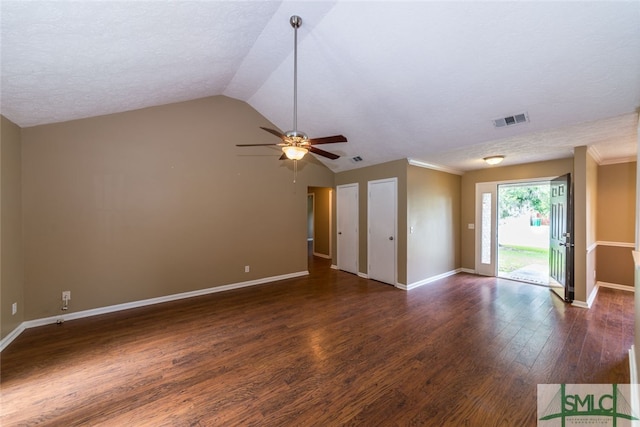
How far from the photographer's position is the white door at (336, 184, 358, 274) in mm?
5668

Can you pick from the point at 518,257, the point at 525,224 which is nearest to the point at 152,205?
the point at 518,257

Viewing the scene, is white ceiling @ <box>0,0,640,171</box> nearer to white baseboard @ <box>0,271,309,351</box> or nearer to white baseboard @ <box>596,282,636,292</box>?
white baseboard @ <box>596,282,636,292</box>

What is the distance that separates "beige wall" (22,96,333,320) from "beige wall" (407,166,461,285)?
252 centimetres

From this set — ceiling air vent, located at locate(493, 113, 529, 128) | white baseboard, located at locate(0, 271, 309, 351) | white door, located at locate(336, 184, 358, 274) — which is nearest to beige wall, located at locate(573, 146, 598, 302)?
ceiling air vent, located at locate(493, 113, 529, 128)

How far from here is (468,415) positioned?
1.73 metres

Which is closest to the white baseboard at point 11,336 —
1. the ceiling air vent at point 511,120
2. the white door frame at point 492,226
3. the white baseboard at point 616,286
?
the ceiling air vent at point 511,120

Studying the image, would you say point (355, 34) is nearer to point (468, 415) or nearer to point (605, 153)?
point (468, 415)

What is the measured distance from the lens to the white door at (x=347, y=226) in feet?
18.6

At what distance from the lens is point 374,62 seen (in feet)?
9.14

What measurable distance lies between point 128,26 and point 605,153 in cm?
669

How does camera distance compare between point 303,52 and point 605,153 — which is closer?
point 303,52

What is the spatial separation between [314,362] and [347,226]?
3790 millimetres

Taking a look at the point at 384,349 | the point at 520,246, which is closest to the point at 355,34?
the point at 384,349

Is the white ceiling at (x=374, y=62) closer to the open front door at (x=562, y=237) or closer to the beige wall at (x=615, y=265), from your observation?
the open front door at (x=562, y=237)
